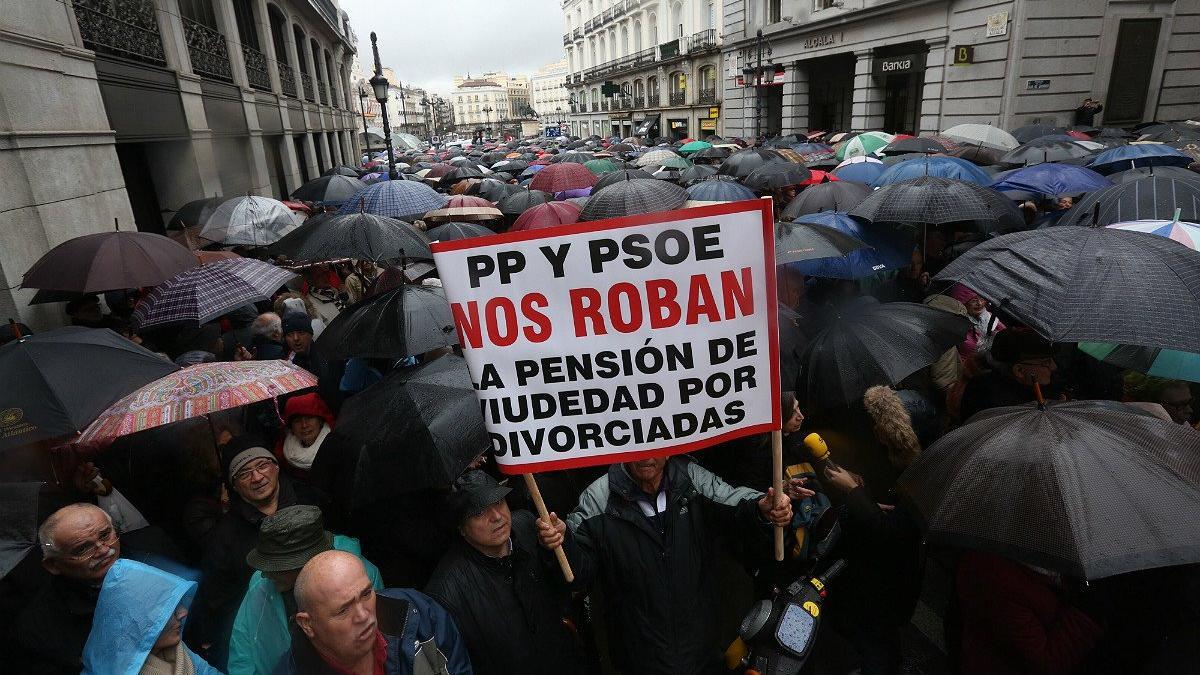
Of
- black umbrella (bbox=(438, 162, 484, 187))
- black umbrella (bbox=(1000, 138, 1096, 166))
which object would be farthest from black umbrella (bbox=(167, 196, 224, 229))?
black umbrella (bbox=(1000, 138, 1096, 166))

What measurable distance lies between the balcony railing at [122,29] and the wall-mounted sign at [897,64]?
22.1 meters

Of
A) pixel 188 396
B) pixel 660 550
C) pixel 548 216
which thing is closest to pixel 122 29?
pixel 548 216

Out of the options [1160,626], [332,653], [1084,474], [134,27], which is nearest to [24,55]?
[134,27]

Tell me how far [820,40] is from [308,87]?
69.8 feet

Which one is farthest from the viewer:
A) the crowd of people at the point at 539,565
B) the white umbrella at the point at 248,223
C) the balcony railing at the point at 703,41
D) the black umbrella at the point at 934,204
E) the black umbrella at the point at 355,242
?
the balcony railing at the point at 703,41

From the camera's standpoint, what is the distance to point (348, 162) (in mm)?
34531

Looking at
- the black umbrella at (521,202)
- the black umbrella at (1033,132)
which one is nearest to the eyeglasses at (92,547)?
the black umbrella at (521,202)

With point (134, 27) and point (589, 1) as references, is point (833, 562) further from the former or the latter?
point (589, 1)

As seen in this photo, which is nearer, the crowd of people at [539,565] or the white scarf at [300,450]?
the crowd of people at [539,565]

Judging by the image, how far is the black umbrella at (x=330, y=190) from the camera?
36.4 feet

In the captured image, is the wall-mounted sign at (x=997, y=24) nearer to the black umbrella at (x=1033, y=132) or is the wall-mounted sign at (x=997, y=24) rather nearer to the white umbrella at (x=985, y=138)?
the black umbrella at (x=1033, y=132)

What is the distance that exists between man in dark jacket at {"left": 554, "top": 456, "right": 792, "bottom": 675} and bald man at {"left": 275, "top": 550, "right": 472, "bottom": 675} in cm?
72

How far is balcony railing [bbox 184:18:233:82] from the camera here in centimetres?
1177

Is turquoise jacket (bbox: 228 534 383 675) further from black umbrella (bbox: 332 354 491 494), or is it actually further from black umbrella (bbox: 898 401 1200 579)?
black umbrella (bbox: 898 401 1200 579)
